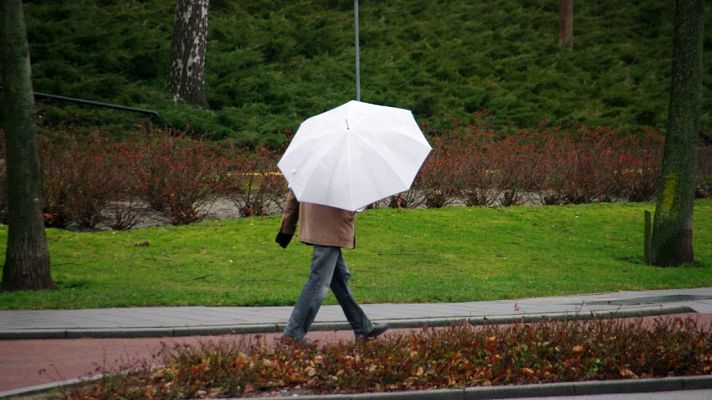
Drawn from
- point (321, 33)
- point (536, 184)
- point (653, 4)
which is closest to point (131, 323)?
point (536, 184)

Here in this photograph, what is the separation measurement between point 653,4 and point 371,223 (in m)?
27.8

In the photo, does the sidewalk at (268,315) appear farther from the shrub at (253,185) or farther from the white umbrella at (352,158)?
the shrub at (253,185)

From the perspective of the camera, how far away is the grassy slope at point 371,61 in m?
27.0

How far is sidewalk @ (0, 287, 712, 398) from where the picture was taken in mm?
10180

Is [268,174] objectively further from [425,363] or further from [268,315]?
[425,363]

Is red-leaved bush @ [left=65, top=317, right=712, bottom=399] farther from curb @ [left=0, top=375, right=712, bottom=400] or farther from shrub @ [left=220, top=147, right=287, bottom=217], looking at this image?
shrub @ [left=220, top=147, right=287, bottom=217]

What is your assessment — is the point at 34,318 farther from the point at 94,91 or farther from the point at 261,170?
the point at 94,91

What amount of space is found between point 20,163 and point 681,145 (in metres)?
11.1

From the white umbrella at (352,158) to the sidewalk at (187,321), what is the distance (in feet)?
7.24

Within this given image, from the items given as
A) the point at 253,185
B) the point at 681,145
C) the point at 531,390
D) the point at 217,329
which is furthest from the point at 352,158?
the point at 253,185

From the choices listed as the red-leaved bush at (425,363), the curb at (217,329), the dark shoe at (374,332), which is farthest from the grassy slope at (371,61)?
the red-leaved bush at (425,363)

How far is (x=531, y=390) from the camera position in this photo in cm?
845

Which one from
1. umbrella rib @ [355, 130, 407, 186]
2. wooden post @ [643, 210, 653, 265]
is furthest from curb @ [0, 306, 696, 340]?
wooden post @ [643, 210, 653, 265]

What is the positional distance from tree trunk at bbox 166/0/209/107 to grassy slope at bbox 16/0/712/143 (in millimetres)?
670
